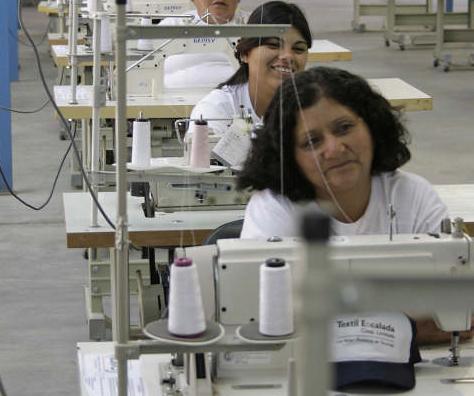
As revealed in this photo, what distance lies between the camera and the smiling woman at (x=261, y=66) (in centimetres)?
380

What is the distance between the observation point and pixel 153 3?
6348 millimetres

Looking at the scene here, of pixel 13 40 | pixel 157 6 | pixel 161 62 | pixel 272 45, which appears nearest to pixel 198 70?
pixel 161 62

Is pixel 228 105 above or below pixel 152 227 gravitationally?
above

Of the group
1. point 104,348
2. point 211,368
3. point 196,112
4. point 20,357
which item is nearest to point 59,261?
point 20,357

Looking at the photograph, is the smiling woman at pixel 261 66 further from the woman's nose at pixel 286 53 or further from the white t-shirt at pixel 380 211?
the white t-shirt at pixel 380 211

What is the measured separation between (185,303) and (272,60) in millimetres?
1948

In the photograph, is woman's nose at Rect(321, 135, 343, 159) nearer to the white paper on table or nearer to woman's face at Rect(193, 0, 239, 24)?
the white paper on table

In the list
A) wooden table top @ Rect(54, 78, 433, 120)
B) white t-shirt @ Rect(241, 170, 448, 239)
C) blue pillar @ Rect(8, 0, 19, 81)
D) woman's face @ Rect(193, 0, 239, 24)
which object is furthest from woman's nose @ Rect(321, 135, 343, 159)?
blue pillar @ Rect(8, 0, 19, 81)

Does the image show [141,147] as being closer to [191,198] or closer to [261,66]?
[191,198]

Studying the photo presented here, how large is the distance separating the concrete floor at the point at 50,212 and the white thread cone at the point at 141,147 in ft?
2.45

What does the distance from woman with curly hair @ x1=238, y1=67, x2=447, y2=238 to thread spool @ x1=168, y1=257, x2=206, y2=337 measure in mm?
490

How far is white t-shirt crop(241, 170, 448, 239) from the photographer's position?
2.51 m

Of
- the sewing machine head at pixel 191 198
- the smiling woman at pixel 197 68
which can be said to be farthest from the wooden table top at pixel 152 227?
the smiling woman at pixel 197 68

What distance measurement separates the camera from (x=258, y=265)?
2.15 metres
